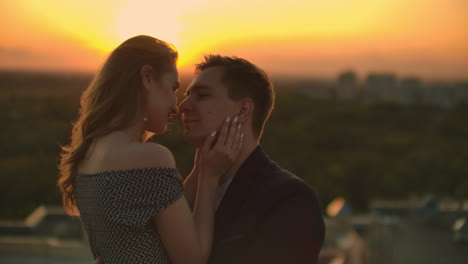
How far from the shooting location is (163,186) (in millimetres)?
2156

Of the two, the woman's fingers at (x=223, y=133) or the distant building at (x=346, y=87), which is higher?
the woman's fingers at (x=223, y=133)

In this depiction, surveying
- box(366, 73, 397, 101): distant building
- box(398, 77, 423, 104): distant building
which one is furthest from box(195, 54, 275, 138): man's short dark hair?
box(366, 73, 397, 101): distant building

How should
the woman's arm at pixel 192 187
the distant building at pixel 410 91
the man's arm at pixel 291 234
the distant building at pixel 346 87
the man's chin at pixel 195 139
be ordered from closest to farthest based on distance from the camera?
the man's arm at pixel 291 234 < the man's chin at pixel 195 139 < the woman's arm at pixel 192 187 < the distant building at pixel 410 91 < the distant building at pixel 346 87

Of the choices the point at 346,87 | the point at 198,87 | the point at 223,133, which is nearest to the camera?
the point at 223,133

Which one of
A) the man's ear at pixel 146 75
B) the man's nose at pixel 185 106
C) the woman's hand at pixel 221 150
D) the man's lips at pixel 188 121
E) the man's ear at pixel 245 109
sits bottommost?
the woman's hand at pixel 221 150

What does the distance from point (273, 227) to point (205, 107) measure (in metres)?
0.67

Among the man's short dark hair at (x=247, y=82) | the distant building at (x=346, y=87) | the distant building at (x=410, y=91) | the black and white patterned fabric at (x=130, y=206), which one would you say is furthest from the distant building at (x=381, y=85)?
the black and white patterned fabric at (x=130, y=206)

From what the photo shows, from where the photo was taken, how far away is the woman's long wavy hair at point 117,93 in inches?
89.2

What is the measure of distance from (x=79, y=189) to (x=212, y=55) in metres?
0.92

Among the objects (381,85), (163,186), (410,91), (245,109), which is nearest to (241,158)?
(245,109)

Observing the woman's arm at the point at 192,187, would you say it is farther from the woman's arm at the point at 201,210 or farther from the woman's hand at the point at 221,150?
the woman's hand at the point at 221,150

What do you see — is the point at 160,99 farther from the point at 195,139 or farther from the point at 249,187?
the point at 249,187

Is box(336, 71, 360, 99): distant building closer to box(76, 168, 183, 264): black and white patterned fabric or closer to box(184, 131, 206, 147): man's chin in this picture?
box(184, 131, 206, 147): man's chin

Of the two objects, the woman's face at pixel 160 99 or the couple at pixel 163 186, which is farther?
the woman's face at pixel 160 99
